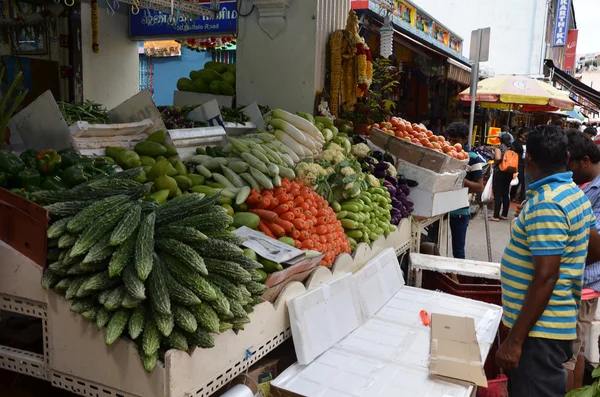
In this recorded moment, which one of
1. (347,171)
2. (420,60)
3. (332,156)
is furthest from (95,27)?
(420,60)

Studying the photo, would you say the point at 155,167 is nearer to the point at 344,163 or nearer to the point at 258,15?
the point at 344,163

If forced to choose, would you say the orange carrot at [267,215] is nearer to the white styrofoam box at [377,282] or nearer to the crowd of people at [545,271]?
the white styrofoam box at [377,282]

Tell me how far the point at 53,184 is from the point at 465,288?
3.52 metres

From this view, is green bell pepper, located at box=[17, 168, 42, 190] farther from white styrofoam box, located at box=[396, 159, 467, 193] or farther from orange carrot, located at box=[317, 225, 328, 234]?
white styrofoam box, located at box=[396, 159, 467, 193]

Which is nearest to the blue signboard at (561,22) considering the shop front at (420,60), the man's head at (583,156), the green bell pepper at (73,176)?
the shop front at (420,60)

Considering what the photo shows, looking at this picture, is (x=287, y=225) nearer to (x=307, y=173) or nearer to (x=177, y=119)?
(x=307, y=173)

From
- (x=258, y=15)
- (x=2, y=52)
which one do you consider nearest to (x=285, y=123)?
(x=258, y=15)

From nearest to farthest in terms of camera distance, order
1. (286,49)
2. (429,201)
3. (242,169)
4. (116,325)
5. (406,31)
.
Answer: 1. (116,325)
2. (242,169)
3. (429,201)
4. (286,49)
5. (406,31)

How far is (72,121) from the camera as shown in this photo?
337 centimetres

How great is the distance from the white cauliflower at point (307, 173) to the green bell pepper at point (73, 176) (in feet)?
5.26

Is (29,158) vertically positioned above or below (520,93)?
below

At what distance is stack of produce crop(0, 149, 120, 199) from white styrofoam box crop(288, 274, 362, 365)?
1.32 m

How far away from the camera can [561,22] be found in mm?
26266

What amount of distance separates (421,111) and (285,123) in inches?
419
